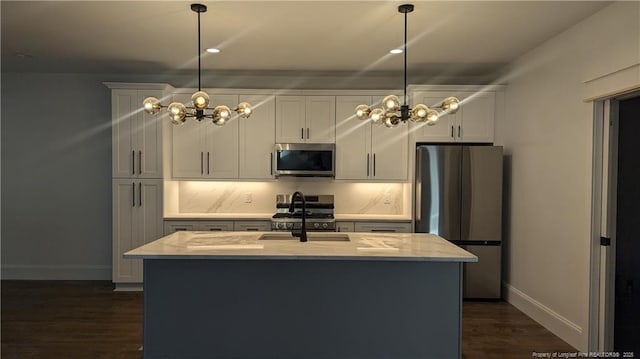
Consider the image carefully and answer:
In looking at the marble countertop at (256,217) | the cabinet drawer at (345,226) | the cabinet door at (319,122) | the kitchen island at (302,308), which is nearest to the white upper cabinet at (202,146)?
the marble countertop at (256,217)

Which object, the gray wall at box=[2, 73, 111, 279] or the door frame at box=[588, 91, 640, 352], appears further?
the gray wall at box=[2, 73, 111, 279]

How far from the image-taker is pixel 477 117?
192 inches

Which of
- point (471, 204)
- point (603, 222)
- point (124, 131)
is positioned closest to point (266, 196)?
point (124, 131)

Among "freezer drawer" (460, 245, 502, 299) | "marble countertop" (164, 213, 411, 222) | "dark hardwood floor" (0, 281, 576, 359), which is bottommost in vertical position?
"dark hardwood floor" (0, 281, 576, 359)

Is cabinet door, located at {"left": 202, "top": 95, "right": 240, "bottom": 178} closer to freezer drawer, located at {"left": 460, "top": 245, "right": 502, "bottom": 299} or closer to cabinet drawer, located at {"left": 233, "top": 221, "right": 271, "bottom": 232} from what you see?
cabinet drawer, located at {"left": 233, "top": 221, "right": 271, "bottom": 232}

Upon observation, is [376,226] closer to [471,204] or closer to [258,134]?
[471,204]

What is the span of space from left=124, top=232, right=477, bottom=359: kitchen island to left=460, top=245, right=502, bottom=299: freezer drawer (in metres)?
1.81

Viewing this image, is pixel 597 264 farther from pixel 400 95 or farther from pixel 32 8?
pixel 32 8

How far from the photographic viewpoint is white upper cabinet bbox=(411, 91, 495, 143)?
4871 mm

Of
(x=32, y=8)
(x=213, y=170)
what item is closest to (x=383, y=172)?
(x=213, y=170)

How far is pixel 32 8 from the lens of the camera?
10.5ft

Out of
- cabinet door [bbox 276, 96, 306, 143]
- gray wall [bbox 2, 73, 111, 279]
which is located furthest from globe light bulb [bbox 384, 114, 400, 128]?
gray wall [bbox 2, 73, 111, 279]

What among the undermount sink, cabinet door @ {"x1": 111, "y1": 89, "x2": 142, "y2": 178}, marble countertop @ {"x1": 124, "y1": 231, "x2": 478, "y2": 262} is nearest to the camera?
marble countertop @ {"x1": 124, "y1": 231, "x2": 478, "y2": 262}

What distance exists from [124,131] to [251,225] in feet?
5.99
